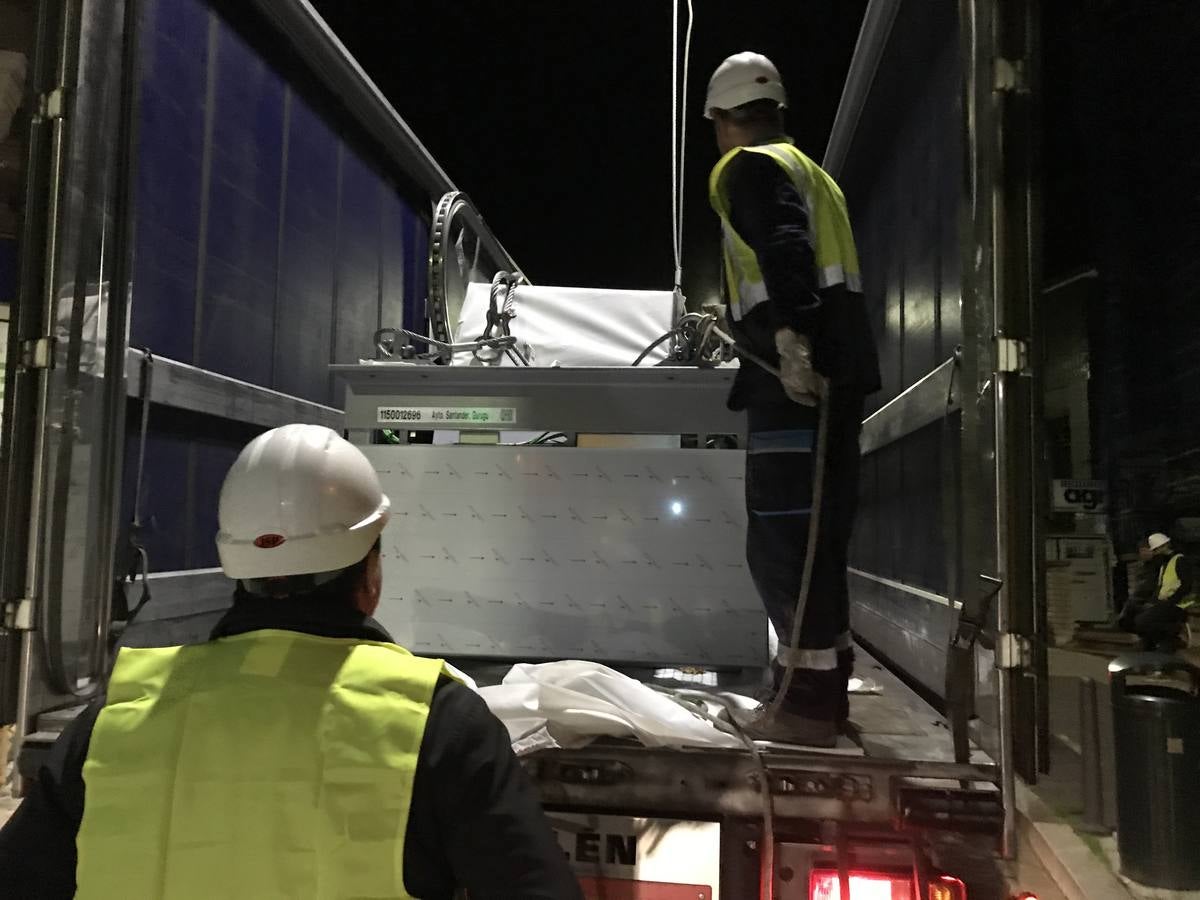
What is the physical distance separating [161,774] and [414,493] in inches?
73.0

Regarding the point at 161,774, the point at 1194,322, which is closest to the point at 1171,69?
the point at 1194,322

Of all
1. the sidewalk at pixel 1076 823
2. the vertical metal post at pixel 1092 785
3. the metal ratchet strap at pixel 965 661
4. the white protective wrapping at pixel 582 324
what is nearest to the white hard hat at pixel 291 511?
the metal ratchet strap at pixel 965 661

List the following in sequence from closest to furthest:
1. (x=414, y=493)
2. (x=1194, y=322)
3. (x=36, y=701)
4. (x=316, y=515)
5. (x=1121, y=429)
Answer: (x=316, y=515), (x=36, y=701), (x=414, y=493), (x=1194, y=322), (x=1121, y=429)

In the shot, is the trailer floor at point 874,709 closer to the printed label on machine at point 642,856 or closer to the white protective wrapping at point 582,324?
the printed label on machine at point 642,856

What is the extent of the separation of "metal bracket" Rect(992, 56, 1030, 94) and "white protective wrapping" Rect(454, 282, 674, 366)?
1.76m

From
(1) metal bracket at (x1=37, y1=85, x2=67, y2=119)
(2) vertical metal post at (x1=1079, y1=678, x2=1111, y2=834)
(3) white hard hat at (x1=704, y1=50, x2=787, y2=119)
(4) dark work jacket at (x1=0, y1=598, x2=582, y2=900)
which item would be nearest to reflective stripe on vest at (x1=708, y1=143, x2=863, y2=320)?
(3) white hard hat at (x1=704, y1=50, x2=787, y2=119)

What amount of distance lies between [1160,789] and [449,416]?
3.00m

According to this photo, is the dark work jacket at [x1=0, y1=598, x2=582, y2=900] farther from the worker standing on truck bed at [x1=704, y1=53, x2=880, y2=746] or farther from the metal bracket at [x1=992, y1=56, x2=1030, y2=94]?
the metal bracket at [x1=992, y1=56, x2=1030, y2=94]

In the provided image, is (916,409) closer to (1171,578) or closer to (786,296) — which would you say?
(786,296)

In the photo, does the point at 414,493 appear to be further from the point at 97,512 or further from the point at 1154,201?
the point at 1154,201

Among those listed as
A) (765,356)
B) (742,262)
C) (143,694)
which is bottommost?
(143,694)

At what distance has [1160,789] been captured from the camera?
280cm

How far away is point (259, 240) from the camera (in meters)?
3.13

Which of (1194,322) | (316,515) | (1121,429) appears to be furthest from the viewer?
(1121,429)
